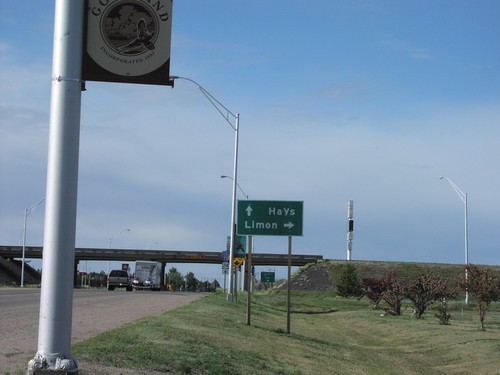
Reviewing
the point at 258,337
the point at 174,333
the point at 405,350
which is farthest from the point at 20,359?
the point at 405,350

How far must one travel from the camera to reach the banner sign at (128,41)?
647 cm

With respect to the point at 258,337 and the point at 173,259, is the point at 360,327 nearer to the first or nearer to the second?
the point at 258,337

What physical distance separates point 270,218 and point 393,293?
55.1 feet

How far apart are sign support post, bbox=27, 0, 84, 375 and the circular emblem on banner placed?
220 mm

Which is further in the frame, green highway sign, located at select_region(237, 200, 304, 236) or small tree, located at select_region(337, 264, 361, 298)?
small tree, located at select_region(337, 264, 361, 298)

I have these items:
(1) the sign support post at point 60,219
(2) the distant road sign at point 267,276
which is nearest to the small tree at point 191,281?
(2) the distant road sign at point 267,276

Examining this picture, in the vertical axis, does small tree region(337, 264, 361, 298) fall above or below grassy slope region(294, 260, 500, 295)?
below

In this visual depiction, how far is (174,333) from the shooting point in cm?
1558

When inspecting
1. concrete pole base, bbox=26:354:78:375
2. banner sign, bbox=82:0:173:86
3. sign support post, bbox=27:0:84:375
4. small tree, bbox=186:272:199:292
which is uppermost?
banner sign, bbox=82:0:173:86

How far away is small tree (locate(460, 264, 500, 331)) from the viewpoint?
2678 cm

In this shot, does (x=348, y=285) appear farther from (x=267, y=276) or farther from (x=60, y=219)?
(x=60, y=219)

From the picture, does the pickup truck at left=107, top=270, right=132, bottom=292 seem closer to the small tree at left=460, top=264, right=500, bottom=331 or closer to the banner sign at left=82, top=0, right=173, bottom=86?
the small tree at left=460, top=264, right=500, bottom=331

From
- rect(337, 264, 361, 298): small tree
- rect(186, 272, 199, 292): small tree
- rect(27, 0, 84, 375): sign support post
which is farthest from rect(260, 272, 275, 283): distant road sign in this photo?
rect(186, 272, 199, 292): small tree

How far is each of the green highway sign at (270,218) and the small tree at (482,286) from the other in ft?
28.5
